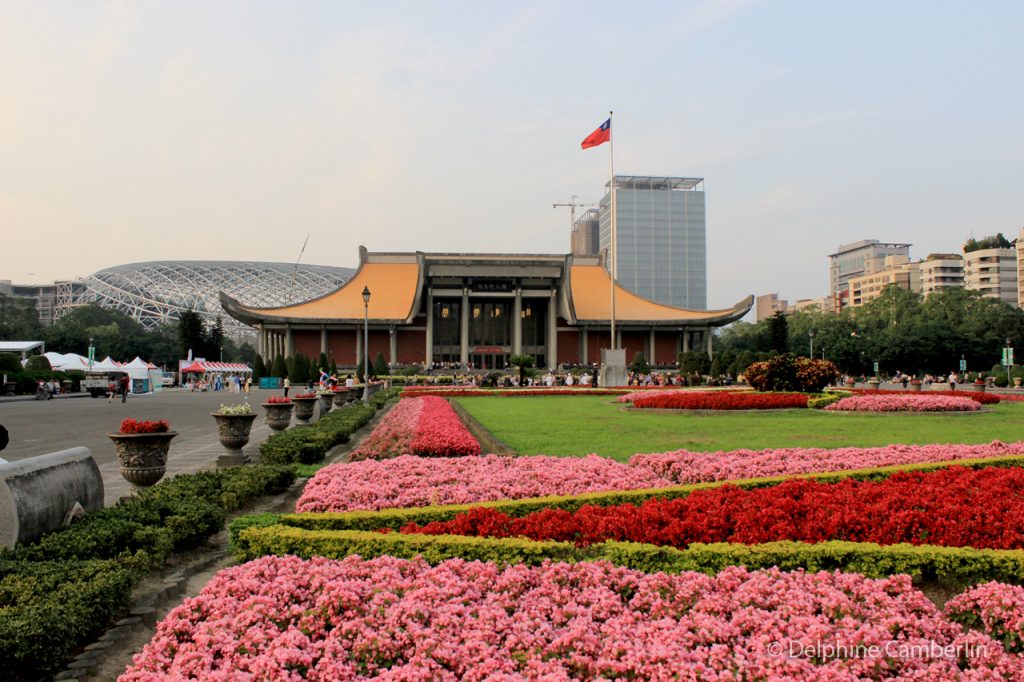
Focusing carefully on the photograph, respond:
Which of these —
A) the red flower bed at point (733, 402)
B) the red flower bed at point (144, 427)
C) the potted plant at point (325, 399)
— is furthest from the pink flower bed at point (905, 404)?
the red flower bed at point (144, 427)

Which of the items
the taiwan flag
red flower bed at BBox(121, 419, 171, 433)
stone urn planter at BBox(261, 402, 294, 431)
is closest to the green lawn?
stone urn planter at BBox(261, 402, 294, 431)

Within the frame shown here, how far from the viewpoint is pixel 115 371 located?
4228cm

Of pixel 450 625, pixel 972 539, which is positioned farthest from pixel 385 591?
pixel 972 539

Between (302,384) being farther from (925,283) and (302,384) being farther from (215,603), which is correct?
(925,283)

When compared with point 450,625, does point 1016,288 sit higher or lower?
higher

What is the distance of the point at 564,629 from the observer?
3.08 m

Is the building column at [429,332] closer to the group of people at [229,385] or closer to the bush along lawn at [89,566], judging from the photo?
the group of people at [229,385]

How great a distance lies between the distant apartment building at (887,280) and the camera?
112 metres

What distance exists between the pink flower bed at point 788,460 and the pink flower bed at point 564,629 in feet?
12.2

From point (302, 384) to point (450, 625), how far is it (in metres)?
42.5

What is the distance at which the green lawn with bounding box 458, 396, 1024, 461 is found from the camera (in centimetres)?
1031

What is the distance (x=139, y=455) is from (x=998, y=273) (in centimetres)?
11669

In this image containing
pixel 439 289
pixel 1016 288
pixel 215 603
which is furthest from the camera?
pixel 1016 288

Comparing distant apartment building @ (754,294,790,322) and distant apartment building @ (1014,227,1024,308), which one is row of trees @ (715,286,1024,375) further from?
distant apartment building @ (754,294,790,322)
